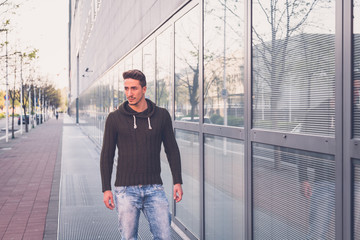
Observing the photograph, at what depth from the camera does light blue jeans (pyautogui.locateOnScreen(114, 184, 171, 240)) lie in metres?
3.38

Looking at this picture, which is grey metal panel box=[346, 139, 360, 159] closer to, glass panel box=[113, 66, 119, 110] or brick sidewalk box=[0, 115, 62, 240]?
brick sidewalk box=[0, 115, 62, 240]

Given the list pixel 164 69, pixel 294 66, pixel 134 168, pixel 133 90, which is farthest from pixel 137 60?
pixel 294 66

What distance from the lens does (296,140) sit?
2.92 m

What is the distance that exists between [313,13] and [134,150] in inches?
61.5

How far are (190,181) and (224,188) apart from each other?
1368mm

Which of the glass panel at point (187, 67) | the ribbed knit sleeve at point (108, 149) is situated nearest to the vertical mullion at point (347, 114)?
the ribbed knit sleeve at point (108, 149)

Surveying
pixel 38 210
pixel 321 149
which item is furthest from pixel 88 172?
pixel 321 149

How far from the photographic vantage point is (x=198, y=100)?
206 inches

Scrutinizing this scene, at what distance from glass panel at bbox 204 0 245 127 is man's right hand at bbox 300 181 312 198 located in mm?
1054

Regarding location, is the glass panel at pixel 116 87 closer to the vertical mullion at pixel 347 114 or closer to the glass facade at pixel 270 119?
the glass facade at pixel 270 119

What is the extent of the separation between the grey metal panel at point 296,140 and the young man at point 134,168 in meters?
0.79

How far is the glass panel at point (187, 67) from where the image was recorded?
5387mm

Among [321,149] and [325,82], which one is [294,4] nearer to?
[325,82]

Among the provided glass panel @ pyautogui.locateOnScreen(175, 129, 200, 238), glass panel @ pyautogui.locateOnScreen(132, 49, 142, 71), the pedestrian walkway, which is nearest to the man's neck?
glass panel @ pyautogui.locateOnScreen(175, 129, 200, 238)
